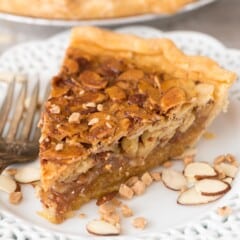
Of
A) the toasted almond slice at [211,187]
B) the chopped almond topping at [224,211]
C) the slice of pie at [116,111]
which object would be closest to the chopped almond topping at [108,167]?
the slice of pie at [116,111]

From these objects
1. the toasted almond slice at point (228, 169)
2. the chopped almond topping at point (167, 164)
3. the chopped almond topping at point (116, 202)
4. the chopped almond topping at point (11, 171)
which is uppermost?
the toasted almond slice at point (228, 169)

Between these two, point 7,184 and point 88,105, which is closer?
point 7,184

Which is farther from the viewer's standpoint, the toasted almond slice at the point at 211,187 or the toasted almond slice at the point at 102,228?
the toasted almond slice at the point at 211,187

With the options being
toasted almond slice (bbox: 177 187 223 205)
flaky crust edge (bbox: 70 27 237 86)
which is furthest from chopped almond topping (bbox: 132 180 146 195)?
flaky crust edge (bbox: 70 27 237 86)

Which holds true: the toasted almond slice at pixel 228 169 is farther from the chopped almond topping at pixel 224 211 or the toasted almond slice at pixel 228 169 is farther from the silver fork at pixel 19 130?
the silver fork at pixel 19 130

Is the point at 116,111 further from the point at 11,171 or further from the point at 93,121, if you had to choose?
the point at 11,171

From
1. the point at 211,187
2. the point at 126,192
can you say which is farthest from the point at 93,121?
the point at 211,187

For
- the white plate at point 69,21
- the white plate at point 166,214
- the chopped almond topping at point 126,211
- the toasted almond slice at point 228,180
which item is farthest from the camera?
the white plate at point 69,21
